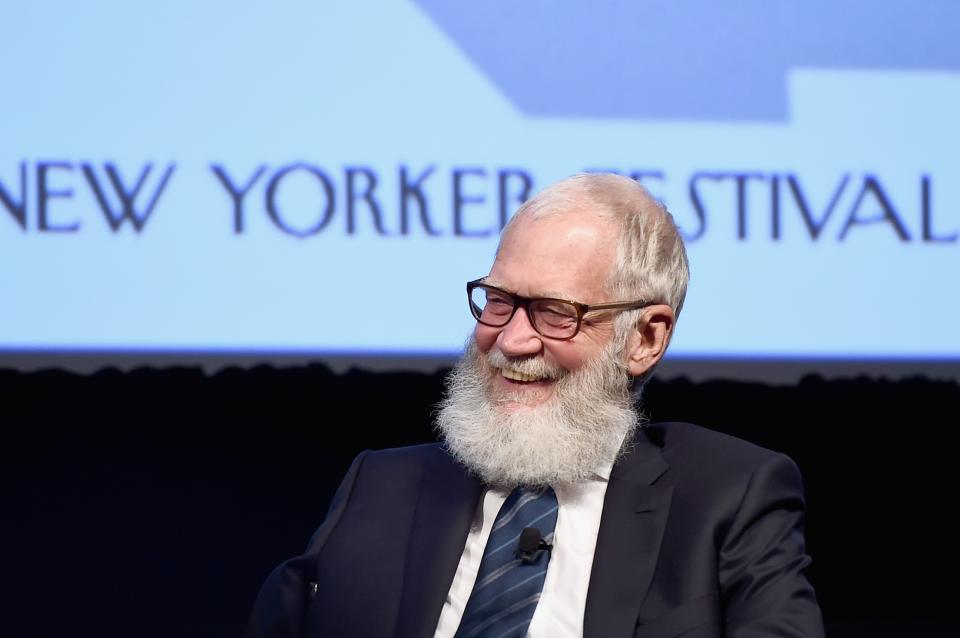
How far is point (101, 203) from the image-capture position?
311cm

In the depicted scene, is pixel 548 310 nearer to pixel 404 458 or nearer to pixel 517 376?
pixel 517 376

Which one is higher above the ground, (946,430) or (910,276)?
(910,276)

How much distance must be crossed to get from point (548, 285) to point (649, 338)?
0.21m

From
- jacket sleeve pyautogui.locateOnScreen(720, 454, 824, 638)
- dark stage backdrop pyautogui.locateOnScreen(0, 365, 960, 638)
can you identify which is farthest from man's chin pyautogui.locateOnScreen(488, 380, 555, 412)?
dark stage backdrop pyautogui.locateOnScreen(0, 365, 960, 638)

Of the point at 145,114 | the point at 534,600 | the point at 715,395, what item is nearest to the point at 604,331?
the point at 534,600

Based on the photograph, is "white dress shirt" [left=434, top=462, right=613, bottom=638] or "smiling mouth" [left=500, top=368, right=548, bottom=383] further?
"smiling mouth" [left=500, top=368, right=548, bottom=383]

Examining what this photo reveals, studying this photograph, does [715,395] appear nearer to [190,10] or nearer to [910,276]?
[910,276]

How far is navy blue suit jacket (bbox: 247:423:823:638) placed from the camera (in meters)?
1.72

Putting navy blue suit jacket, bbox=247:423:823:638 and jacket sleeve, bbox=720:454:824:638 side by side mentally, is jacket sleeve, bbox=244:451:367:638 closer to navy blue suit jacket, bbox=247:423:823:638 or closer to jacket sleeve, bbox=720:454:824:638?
navy blue suit jacket, bbox=247:423:823:638

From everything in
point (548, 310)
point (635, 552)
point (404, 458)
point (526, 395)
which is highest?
point (548, 310)

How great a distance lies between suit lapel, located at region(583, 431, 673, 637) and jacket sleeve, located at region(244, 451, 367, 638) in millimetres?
456

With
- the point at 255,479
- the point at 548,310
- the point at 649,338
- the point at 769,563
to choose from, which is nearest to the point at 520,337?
the point at 548,310

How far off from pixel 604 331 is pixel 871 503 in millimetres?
1778

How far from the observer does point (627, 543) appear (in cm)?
181
